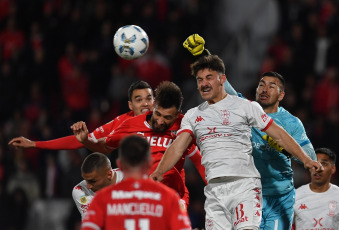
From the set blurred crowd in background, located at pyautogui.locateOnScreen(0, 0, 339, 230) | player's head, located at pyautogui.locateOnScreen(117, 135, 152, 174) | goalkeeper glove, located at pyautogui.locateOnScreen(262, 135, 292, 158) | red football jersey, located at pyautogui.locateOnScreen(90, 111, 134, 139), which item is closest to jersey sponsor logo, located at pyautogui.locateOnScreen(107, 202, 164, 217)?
player's head, located at pyautogui.locateOnScreen(117, 135, 152, 174)

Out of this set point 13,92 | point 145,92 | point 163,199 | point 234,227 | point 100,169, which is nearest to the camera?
point 163,199

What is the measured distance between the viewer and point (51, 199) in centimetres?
1241

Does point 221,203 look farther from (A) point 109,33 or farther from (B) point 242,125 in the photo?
(A) point 109,33

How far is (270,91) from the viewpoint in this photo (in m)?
7.55

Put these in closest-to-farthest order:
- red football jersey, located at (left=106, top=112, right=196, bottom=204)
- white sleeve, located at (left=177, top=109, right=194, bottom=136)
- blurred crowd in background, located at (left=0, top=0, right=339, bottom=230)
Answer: white sleeve, located at (left=177, top=109, right=194, bottom=136), red football jersey, located at (left=106, top=112, right=196, bottom=204), blurred crowd in background, located at (left=0, top=0, right=339, bottom=230)

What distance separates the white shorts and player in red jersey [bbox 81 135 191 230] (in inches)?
73.7

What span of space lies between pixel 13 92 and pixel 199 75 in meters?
7.91

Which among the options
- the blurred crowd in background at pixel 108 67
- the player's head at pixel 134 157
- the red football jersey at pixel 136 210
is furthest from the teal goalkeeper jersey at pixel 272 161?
the blurred crowd in background at pixel 108 67

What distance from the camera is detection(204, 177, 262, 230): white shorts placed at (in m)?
6.32

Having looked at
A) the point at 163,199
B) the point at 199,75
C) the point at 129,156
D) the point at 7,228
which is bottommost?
the point at 7,228

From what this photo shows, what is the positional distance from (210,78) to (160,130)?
822mm

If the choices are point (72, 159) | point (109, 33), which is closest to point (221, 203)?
point (72, 159)

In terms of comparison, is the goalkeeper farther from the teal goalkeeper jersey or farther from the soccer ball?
the soccer ball

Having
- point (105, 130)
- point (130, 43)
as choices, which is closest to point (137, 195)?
point (105, 130)
